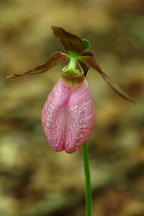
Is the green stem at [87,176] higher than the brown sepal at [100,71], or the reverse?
the brown sepal at [100,71]

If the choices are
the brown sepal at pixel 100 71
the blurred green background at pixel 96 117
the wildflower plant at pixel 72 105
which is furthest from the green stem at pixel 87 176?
the blurred green background at pixel 96 117

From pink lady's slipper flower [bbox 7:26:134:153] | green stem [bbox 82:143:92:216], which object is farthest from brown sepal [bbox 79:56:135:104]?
green stem [bbox 82:143:92:216]

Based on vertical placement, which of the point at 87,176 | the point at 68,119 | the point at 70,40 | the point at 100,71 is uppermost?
the point at 70,40

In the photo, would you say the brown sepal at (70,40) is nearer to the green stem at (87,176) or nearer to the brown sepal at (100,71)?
the brown sepal at (100,71)

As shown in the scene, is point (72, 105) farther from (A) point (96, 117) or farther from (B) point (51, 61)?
(A) point (96, 117)

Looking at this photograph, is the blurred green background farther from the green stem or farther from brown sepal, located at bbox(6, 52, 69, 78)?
brown sepal, located at bbox(6, 52, 69, 78)

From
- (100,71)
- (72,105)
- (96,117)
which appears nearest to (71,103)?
(72,105)

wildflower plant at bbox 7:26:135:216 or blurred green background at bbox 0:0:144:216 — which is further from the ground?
wildflower plant at bbox 7:26:135:216
